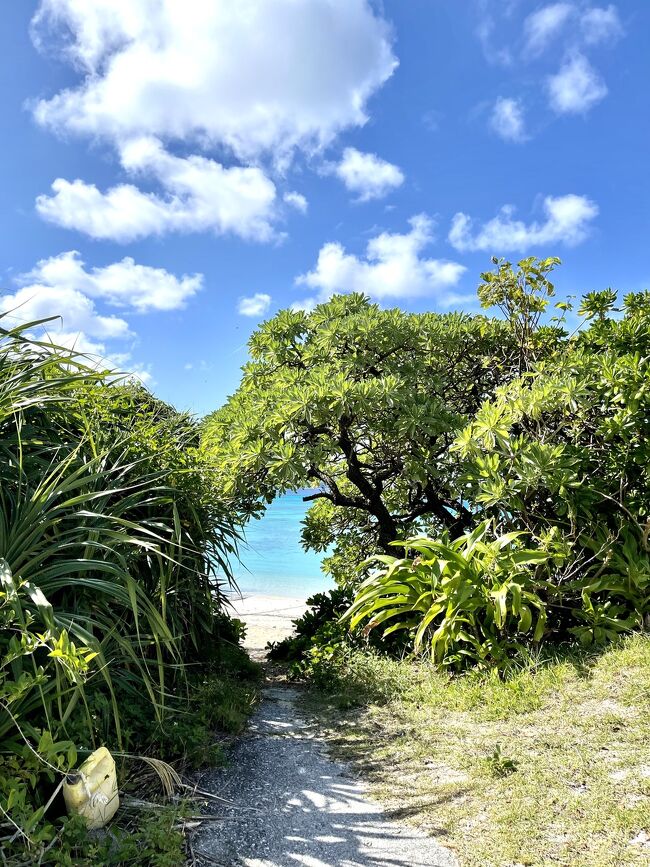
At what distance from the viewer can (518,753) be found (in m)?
3.12

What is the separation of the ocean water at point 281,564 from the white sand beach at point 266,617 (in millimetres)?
811

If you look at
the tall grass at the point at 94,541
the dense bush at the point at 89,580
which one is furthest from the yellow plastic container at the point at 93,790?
the tall grass at the point at 94,541

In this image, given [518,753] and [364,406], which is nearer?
[518,753]

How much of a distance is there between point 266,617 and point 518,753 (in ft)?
29.5

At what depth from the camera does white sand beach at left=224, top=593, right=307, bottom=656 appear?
8.07 metres

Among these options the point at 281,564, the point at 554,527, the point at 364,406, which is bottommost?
the point at 281,564

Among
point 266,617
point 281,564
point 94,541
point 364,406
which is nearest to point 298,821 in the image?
point 94,541

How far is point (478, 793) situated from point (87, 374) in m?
3.02

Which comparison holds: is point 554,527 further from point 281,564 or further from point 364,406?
point 281,564

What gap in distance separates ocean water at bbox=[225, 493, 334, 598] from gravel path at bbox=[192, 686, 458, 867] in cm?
687

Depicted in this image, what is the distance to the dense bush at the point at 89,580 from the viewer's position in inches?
91.4

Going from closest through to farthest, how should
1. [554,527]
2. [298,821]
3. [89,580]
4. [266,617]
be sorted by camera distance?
[89,580] → [298,821] → [554,527] → [266,617]

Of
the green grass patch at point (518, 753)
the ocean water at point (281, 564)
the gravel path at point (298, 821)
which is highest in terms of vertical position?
the ocean water at point (281, 564)

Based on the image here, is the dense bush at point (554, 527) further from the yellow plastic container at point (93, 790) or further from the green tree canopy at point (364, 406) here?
the yellow plastic container at point (93, 790)
